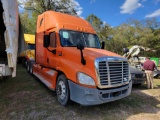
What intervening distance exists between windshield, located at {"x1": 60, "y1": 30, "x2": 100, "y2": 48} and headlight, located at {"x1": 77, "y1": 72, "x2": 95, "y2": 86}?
1.56 metres

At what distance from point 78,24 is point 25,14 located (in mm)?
21911

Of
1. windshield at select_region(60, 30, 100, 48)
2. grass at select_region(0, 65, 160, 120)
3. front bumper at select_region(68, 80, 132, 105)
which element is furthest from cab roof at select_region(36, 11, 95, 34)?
grass at select_region(0, 65, 160, 120)

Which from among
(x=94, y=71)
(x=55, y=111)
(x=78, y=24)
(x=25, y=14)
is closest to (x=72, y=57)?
(x=94, y=71)

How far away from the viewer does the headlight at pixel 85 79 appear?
4473mm

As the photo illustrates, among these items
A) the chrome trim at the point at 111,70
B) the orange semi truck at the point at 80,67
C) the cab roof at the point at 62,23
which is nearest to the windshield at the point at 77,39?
the orange semi truck at the point at 80,67

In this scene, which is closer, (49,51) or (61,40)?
(61,40)

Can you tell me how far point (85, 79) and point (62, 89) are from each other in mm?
1122

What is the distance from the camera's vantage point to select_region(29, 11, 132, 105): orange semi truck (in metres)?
4.50

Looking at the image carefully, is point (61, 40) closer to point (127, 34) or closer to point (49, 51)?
point (49, 51)

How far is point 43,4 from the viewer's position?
80.5 ft

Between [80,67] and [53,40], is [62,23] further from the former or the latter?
[80,67]

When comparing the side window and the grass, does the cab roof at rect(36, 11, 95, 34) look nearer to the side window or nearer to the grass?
the side window

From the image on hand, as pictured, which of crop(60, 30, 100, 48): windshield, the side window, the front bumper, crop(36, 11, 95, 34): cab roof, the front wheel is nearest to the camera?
the front bumper

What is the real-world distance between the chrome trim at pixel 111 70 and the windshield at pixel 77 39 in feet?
5.11
